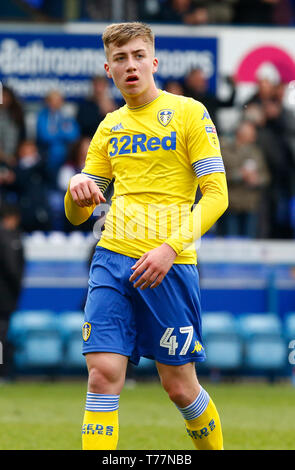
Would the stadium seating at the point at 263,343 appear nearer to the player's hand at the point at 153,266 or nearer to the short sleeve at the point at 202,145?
the short sleeve at the point at 202,145

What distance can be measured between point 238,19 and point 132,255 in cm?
1204

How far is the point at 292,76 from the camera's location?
15.8 m

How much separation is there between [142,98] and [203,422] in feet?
5.70

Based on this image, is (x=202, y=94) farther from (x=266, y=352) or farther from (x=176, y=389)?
(x=176, y=389)

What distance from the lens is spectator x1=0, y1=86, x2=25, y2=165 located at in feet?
43.4

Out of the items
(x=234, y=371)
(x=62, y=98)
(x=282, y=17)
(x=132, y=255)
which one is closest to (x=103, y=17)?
(x=62, y=98)

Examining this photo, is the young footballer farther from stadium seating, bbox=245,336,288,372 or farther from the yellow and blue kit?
stadium seating, bbox=245,336,288,372

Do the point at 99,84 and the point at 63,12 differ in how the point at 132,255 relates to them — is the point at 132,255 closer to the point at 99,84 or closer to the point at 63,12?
the point at 99,84

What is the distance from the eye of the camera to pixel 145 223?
4.86m

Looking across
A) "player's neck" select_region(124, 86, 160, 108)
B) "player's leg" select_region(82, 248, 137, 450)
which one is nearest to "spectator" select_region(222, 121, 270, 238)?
"player's neck" select_region(124, 86, 160, 108)

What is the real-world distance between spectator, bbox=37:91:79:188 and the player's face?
28.0 feet

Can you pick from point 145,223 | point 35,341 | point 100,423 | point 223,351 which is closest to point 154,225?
point 145,223

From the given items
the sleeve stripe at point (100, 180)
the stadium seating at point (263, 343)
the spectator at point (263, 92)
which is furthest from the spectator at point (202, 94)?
the sleeve stripe at point (100, 180)

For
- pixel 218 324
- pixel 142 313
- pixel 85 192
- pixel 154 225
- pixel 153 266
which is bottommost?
pixel 218 324
